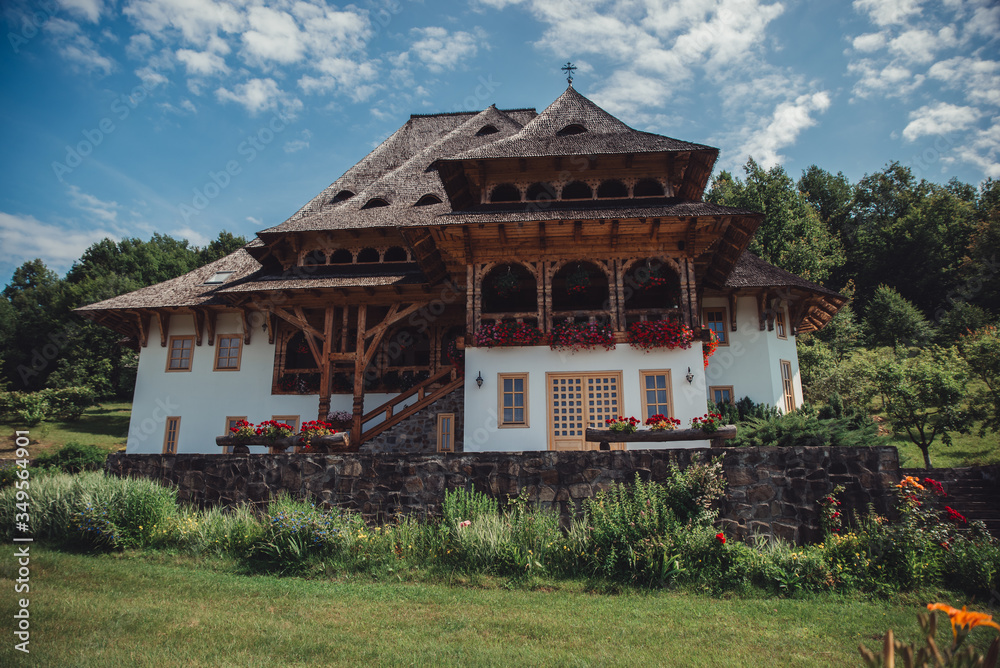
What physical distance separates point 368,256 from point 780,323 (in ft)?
42.6

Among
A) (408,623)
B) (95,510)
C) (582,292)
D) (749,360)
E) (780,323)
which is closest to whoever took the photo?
(408,623)

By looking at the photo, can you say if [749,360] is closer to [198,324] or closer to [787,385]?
[787,385]

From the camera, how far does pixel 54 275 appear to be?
168 feet

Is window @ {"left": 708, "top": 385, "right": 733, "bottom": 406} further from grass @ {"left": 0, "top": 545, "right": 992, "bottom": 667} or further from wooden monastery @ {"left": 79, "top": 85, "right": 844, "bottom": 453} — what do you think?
grass @ {"left": 0, "top": 545, "right": 992, "bottom": 667}

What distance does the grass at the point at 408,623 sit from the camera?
17.3 ft

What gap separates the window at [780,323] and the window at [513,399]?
30.2 feet

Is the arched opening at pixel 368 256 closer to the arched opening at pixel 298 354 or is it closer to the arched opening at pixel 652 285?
the arched opening at pixel 298 354

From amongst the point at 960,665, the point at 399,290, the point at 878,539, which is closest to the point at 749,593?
the point at 878,539

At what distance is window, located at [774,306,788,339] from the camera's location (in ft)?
61.3

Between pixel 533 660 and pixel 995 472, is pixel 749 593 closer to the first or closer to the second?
pixel 533 660

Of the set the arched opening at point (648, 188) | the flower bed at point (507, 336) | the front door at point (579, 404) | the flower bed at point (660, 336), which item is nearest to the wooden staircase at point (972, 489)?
the flower bed at point (660, 336)

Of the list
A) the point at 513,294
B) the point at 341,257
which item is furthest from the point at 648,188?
the point at 341,257

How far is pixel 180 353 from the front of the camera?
19.4m

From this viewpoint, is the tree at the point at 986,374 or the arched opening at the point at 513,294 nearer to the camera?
the arched opening at the point at 513,294
